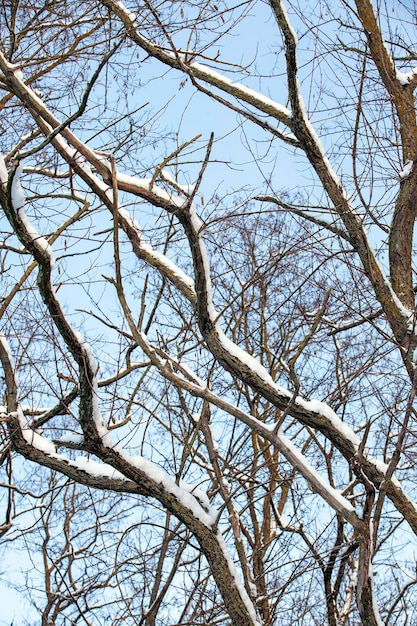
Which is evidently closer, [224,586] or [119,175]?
[224,586]

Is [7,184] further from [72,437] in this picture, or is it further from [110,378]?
[110,378]

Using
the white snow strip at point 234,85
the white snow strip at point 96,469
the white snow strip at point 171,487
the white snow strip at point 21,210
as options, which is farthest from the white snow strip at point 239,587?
the white snow strip at point 234,85

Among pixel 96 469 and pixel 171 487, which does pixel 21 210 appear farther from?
pixel 171 487

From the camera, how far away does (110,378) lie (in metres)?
→ 5.85

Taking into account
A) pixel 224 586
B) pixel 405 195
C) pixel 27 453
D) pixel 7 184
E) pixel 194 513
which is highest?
pixel 405 195

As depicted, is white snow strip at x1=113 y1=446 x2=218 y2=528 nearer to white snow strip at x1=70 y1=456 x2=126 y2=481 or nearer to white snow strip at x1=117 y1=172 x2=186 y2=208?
white snow strip at x1=70 y1=456 x2=126 y2=481

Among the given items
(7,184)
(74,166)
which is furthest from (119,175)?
(7,184)

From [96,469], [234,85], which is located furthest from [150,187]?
[234,85]

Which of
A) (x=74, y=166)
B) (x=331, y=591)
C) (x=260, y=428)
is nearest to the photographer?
(x=260, y=428)

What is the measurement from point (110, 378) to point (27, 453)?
1.53 meters

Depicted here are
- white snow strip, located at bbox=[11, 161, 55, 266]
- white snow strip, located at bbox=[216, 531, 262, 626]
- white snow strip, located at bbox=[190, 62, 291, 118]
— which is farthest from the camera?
white snow strip, located at bbox=[190, 62, 291, 118]

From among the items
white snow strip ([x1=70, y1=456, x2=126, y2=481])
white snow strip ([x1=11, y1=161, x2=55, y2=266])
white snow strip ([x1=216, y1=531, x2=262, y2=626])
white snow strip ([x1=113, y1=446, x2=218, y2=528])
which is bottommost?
white snow strip ([x1=216, y1=531, x2=262, y2=626])

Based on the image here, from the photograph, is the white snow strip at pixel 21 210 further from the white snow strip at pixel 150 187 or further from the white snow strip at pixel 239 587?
the white snow strip at pixel 239 587

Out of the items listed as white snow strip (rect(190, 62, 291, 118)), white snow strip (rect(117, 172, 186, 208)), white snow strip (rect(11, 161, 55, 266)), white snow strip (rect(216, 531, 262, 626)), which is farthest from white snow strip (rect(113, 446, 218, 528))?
white snow strip (rect(190, 62, 291, 118))
